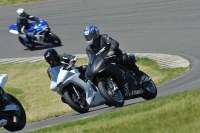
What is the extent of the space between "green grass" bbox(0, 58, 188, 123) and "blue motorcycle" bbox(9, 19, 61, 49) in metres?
2.74

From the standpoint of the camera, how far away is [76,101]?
12289 mm

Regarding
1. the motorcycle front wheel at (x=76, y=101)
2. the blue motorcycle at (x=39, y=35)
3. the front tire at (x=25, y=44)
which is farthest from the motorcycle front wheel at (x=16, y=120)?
the front tire at (x=25, y=44)

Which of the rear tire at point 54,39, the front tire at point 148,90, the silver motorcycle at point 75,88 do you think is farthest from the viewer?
the rear tire at point 54,39

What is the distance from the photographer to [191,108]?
882 centimetres

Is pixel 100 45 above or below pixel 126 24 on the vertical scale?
above

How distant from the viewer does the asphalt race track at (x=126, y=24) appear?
20984mm

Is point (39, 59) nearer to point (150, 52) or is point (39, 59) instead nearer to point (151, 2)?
point (150, 52)

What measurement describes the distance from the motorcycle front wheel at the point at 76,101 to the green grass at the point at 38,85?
164 centimetres

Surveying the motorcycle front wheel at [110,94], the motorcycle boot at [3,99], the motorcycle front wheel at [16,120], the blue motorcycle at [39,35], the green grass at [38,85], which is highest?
the motorcycle boot at [3,99]

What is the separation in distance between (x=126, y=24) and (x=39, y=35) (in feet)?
10.9

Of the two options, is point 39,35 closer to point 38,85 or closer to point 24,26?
point 24,26

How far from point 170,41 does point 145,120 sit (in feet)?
42.4

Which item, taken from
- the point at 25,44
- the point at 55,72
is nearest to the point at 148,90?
the point at 55,72

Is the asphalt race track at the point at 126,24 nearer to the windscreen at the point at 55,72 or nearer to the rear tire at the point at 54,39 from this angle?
the rear tire at the point at 54,39
